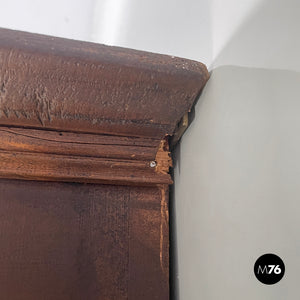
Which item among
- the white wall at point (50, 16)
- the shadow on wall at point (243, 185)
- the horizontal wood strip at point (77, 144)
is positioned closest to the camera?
the shadow on wall at point (243, 185)

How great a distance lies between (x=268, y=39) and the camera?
0.40 meters

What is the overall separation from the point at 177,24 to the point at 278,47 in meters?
0.22

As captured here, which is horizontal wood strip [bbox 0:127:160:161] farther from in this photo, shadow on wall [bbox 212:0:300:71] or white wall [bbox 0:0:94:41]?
white wall [bbox 0:0:94:41]

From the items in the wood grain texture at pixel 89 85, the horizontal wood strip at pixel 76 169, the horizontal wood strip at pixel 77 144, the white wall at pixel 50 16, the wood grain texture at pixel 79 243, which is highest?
the white wall at pixel 50 16

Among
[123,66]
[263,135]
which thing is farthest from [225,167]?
[123,66]

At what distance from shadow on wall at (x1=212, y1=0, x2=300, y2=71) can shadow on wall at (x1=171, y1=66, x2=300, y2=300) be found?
0.04 feet

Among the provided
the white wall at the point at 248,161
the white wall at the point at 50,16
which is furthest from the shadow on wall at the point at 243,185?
the white wall at the point at 50,16

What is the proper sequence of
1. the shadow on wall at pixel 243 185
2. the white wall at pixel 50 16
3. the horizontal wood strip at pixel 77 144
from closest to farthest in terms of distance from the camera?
the shadow on wall at pixel 243 185 < the horizontal wood strip at pixel 77 144 < the white wall at pixel 50 16

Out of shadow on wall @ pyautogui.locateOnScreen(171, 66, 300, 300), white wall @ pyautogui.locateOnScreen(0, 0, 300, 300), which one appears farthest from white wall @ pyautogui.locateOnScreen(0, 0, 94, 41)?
shadow on wall @ pyautogui.locateOnScreen(171, 66, 300, 300)

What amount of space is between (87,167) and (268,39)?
281 millimetres

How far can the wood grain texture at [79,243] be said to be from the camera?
469mm

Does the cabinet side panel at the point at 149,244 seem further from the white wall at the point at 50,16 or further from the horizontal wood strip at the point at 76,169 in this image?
the white wall at the point at 50,16

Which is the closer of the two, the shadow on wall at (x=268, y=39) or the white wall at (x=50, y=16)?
the shadow on wall at (x=268, y=39)

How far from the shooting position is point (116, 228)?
1.67ft
